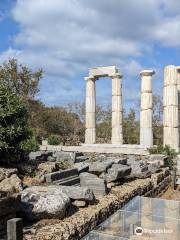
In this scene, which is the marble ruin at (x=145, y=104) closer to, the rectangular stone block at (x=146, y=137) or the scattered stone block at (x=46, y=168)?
the rectangular stone block at (x=146, y=137)

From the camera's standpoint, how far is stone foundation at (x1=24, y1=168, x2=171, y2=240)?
6.88 m

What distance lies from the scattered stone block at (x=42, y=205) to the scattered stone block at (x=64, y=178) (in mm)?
2557

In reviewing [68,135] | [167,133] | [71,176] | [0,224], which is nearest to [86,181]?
[71,176]

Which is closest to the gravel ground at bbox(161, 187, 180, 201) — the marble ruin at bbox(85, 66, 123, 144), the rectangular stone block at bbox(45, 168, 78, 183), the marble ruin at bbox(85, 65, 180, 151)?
the rectangular stone block at bbox(45, 168, 78, 183)

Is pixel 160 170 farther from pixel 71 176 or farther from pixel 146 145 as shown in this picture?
pixel 146 145

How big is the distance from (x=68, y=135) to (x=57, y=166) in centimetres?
3310

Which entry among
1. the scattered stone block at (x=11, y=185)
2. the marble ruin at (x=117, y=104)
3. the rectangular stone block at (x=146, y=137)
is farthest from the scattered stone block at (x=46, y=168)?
the marble ruin at (x=117, y=104)

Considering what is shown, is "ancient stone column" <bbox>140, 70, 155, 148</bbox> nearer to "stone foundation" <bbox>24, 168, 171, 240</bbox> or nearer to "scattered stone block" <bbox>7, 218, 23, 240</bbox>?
"stone foundation" <bbox>24, 168, 171, 240</bbox>

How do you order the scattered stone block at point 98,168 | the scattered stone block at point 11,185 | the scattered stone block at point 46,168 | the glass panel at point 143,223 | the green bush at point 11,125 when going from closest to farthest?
the glass panel at point 143,223
the scattered stone block at point 11,185
the scattered stone block at point 46,168
the green bush at point 11,125
the scattered stone block at point 98,168

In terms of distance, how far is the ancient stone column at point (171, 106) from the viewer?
2819 cm

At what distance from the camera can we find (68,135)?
1829 inches

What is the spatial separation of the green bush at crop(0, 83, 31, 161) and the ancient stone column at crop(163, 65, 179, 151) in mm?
16876

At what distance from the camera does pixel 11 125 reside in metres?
12.6

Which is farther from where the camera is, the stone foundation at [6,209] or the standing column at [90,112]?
the standing column at [90,112]
